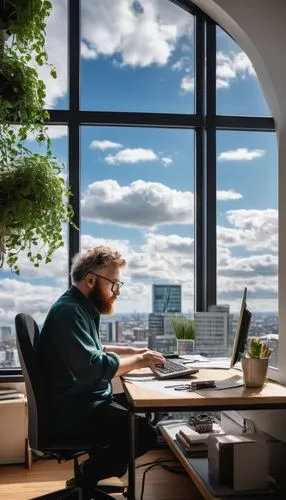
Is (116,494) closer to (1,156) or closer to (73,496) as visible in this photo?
(73,496)

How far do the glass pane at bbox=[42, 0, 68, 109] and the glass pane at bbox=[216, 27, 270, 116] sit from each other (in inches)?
44.7

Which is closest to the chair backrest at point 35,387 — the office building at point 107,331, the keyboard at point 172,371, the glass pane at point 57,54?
the keyboard at point 172,371

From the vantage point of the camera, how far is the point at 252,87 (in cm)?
463

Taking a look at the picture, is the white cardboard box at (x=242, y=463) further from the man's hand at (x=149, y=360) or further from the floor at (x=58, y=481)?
the floor at (x=58, y=481)

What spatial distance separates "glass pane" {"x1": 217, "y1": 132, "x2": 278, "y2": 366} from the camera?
4.52 metres

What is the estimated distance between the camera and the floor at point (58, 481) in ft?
11.4

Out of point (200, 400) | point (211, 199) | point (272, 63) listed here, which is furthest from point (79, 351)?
point (211, 199)

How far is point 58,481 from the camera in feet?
12.3

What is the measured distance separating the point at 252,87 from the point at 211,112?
1.18 feet

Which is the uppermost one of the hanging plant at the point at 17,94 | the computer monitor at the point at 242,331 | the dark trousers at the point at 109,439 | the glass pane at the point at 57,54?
the glass pane at the point at 57,54

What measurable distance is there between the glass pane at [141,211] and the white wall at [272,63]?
1416mm

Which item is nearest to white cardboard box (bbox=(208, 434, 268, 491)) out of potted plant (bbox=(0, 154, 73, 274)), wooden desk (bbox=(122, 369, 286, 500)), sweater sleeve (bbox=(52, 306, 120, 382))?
wooden desk (bbox=(122, 369, 286, 500))

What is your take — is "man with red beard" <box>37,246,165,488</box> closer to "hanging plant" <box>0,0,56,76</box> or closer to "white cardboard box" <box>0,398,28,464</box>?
"white cardboard box" <box>0,398,28,464</box>

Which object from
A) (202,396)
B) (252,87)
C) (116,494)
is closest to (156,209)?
(252,87)
